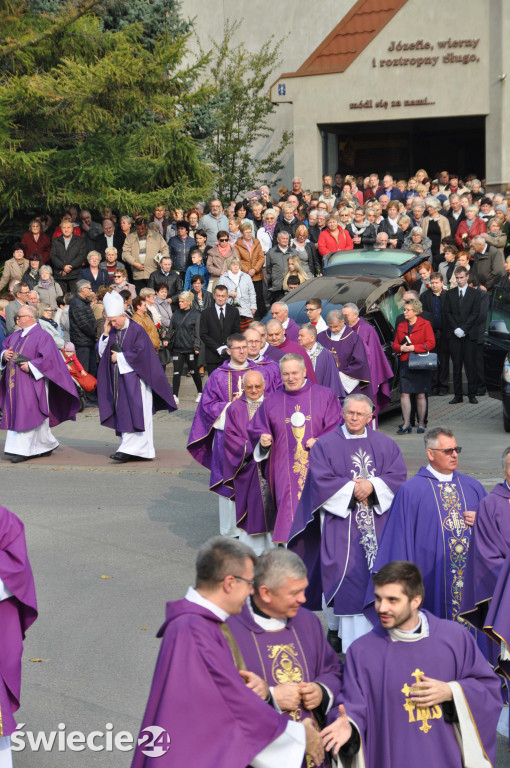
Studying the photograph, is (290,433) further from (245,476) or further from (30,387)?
(30,387)

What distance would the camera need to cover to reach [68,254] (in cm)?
1958

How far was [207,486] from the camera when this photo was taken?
13141mm

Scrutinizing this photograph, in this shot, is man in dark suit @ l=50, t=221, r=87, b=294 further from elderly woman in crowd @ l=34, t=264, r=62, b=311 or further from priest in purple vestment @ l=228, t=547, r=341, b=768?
priest in purple vestment @ l=228, t=547, r=341, b=768

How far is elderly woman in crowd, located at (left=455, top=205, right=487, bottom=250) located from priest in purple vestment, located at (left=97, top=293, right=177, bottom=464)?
7616 millimetres

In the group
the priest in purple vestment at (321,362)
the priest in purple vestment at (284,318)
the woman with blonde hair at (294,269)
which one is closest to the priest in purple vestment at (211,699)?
the priest in purple vestment at (321,362)

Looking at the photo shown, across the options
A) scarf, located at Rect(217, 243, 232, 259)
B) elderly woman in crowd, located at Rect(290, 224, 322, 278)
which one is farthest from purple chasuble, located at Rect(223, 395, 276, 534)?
elderly woman in crowd, located at Rect(290, 224, 322, 278)

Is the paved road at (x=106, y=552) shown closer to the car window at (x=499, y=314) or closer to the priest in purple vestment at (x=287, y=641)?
the car window at (x=499, y=314)

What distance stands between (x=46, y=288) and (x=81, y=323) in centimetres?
132

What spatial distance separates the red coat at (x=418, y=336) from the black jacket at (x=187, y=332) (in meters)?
3.26

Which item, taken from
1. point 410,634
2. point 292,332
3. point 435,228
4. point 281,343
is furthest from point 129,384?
point 410,634

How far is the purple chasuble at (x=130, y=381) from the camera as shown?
14.1m

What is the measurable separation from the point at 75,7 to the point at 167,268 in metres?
5.28

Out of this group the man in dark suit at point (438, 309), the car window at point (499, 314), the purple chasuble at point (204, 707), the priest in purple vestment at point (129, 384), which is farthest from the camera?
the man in dark suit at point (438, 309)

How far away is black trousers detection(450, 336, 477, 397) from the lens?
1711 cm
